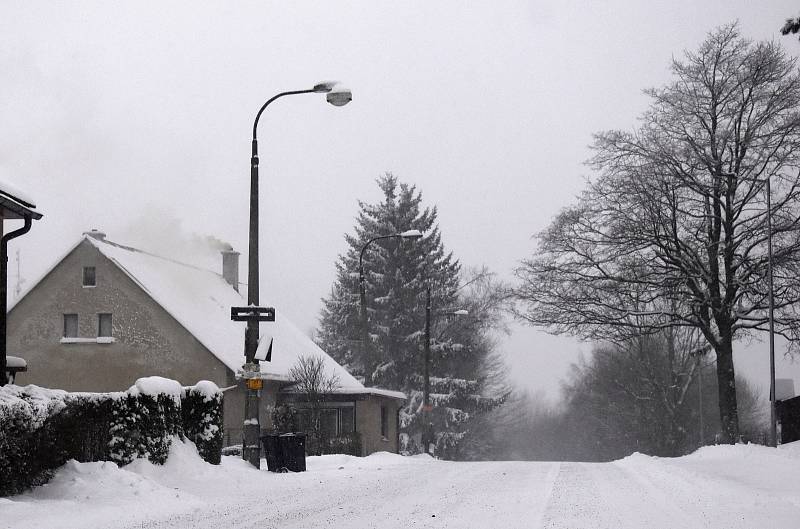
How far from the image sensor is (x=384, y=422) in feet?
150

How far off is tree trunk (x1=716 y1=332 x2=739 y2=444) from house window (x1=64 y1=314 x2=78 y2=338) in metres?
22.9

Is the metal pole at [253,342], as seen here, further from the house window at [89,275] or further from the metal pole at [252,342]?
the house window at [89,275]

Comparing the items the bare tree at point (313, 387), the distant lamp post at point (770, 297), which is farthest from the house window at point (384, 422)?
the distant lamp post at point (770, 297)

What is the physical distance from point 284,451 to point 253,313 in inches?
101

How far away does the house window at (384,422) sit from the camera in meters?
45.4

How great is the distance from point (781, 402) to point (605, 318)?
17.4 metres

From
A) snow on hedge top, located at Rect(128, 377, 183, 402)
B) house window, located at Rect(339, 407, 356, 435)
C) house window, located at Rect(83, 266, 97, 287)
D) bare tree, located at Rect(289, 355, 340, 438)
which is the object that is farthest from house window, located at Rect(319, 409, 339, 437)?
snow on hedge top, located at Rect(128, 377, 183, 402)

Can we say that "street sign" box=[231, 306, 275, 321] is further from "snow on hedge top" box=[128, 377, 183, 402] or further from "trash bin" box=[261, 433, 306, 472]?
"snow on hedge top" box=[128, 377, 183, 402]

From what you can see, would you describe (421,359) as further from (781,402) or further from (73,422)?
(73,422)

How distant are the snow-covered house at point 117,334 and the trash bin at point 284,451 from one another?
16747mm

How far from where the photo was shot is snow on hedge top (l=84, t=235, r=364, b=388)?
3641 centimetres

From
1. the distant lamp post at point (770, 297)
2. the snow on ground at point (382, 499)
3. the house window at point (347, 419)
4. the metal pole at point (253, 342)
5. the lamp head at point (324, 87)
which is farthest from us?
the house window at point (347, 419)

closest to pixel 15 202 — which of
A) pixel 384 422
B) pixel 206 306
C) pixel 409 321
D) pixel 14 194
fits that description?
pixel 14 194

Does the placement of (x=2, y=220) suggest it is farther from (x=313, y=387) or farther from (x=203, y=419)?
(x=313, y=387)
